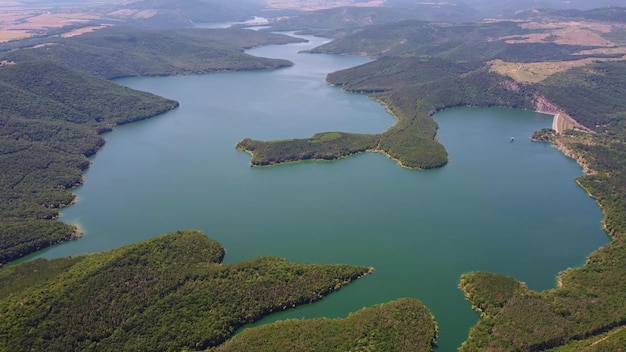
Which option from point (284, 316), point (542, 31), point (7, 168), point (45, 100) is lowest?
point (284, 316)

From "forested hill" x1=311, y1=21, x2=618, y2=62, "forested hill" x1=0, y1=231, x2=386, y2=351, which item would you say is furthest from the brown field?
"forested hill" x1=0, y1=231, x2=386, y2=351

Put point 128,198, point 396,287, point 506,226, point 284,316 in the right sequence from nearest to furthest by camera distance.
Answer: point 284,316, point 396,287, point 506,226, point 128,198

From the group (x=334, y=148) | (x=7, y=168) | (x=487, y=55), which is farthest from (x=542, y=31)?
(x=7, y=168)

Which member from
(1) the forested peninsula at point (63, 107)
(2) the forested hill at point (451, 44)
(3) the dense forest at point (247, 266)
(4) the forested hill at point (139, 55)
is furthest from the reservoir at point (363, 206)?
(2) the forested hill at point (451, 44)

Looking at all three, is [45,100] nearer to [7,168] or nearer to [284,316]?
[7,168]

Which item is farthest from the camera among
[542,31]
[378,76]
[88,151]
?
[542,31]

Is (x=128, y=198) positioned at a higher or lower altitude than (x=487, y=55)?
lower
